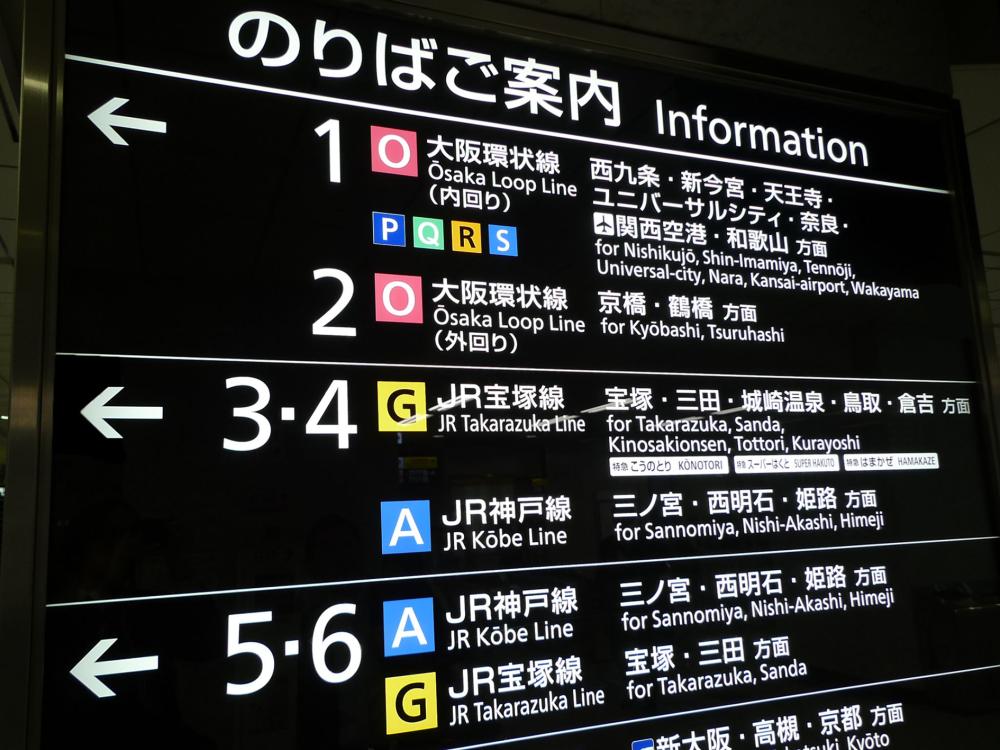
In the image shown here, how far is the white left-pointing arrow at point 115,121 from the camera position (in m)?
1.10

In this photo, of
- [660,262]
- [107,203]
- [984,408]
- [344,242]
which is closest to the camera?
[107,203]

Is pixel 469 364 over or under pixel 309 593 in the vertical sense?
over

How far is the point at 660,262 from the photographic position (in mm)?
1431

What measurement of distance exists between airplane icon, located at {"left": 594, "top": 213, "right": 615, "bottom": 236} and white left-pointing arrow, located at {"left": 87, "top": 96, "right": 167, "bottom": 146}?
738 mm

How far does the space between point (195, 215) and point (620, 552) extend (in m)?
0.87

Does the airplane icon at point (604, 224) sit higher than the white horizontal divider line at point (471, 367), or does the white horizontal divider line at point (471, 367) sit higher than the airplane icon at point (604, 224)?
the airplane icon at point (604, 224)

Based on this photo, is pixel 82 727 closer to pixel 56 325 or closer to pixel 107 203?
pixel 56 325

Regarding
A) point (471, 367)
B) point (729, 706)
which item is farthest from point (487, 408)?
point (729, 706)

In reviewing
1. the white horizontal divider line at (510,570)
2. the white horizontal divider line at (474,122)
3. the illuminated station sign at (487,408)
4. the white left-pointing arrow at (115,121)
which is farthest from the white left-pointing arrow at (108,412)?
the white horizontal divider line at (474,122)

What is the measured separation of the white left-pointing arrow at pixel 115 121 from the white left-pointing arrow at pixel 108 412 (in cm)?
37

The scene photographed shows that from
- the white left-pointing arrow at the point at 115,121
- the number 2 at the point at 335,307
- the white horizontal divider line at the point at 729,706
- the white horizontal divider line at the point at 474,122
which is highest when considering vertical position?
the white horizontal divider line at the point at 474,122

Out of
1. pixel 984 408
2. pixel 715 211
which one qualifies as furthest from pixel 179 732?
pixel 984 408

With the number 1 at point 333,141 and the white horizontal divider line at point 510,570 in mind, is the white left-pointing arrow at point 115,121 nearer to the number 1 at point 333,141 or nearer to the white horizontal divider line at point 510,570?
the number 1 at point 333,141

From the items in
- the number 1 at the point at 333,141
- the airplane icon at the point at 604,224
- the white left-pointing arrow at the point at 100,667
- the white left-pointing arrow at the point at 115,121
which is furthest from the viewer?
the airplane icon at the point at 604,224
